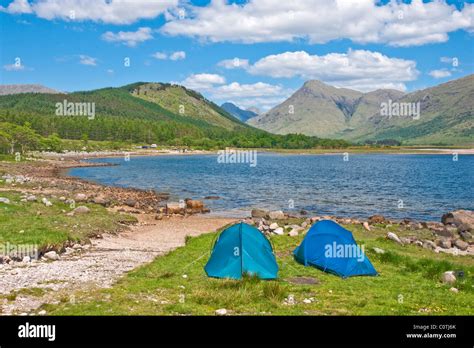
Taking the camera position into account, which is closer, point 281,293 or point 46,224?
point 281,293

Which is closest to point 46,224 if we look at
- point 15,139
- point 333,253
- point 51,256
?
point 51,256

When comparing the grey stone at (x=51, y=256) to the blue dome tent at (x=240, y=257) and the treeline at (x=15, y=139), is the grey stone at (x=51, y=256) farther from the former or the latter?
the treeline at (x=15, y=139)

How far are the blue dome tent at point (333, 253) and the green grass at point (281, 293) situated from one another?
20.1 inches

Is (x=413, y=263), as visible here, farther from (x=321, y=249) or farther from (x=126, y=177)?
(x=126, y=177)

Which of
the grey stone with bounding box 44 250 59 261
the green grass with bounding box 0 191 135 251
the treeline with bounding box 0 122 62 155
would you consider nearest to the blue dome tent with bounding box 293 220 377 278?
the grey stone with bounding box 44 250 59 261

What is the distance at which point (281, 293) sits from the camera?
15.3 metres

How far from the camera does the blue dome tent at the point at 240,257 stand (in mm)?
18406

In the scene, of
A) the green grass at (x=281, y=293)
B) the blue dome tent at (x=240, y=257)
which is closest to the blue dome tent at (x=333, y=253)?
the green grass at (x=281, y=293)

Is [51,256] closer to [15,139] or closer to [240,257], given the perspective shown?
[240,257]

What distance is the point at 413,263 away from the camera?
21500 mm

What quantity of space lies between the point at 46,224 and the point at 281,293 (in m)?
18.5

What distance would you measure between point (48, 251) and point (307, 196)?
4454 cm

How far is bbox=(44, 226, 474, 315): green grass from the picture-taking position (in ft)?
45.2
